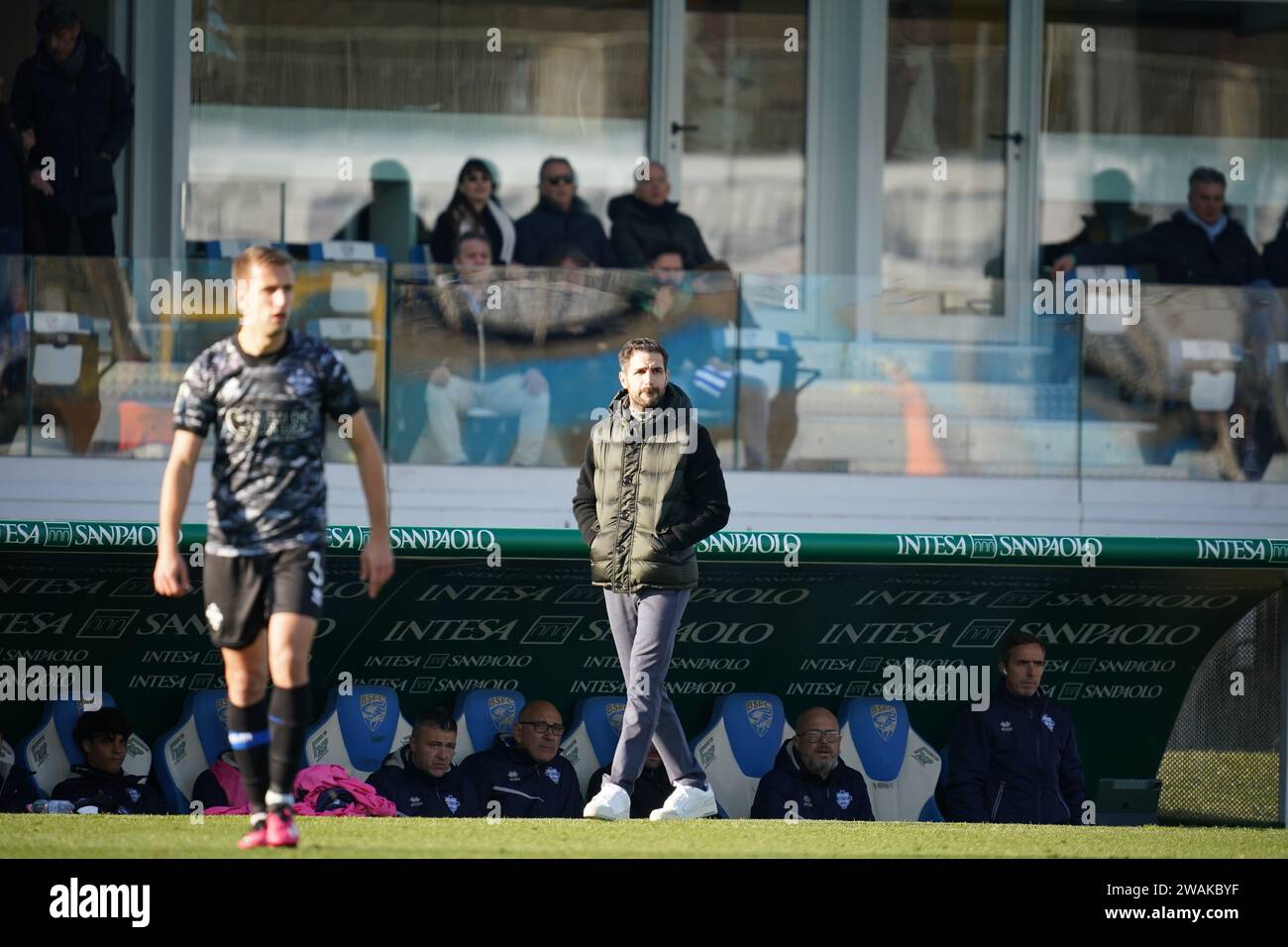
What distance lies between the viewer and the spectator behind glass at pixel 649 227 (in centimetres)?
1170

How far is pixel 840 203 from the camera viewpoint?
49.9 feet

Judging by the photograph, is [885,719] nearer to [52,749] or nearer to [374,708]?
[374,708]

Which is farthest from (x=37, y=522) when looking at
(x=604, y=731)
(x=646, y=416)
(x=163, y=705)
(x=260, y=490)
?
(x=260, y=490)

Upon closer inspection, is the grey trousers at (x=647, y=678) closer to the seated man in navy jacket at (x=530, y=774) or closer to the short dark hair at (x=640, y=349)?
the short dark hair at (x=640, y=349)

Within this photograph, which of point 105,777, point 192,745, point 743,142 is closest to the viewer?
point 105,777

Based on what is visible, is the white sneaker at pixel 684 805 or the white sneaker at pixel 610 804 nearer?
the white sneaker at pixel 610 804

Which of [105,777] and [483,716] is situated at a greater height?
[483,716]

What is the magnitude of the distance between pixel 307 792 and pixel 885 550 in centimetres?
321

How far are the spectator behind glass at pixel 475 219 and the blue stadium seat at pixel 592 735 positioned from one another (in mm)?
2489

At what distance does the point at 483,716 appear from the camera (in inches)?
464

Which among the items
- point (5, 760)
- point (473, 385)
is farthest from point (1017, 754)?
point (5, 760)

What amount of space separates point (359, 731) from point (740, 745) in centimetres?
208

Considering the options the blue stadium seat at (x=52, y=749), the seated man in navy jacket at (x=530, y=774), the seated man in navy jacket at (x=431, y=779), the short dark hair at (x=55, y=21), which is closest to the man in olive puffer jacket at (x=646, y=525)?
the seated man in navy jacket at (x=530, y=774)

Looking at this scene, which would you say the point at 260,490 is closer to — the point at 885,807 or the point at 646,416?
the point at 646,416
